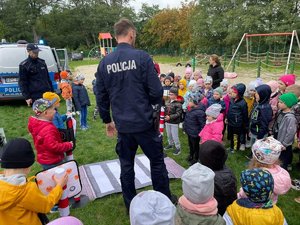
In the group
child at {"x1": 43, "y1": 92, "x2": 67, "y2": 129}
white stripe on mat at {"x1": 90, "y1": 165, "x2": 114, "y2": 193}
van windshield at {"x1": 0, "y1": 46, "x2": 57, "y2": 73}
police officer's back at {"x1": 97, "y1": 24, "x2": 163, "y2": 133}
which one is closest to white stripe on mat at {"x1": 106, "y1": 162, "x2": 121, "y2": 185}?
white stripe on mat at {"x1": 90, "y1": 165, "x2": 114, "y2": 193}

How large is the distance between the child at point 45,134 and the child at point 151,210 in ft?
6.04

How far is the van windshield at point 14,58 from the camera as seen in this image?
29.3ft

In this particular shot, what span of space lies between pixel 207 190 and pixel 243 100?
369 centimetres

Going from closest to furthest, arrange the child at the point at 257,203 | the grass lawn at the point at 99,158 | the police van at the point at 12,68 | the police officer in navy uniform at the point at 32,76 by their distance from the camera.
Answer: the child at the point at 257,203 < the grass lawn at the point at 99,158 < the police officer in navy uniform at the point at 32,76 < the police van at the point at 12,68

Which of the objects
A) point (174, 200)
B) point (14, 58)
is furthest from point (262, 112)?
point (14, 58)

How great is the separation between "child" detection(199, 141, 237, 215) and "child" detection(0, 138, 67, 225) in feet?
5.32

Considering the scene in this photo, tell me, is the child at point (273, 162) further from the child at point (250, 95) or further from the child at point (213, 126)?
the child at point (250, 95)

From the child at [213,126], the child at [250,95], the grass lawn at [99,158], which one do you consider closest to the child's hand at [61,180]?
the grass lawn at [99,158]

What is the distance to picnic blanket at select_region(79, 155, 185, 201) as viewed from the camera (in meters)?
4.15

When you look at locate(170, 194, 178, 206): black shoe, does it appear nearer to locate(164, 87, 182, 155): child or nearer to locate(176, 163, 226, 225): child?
locate(176, 163, 226, 225): child

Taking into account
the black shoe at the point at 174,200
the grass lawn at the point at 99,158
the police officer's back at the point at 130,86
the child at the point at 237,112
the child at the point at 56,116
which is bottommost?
the grass lawn at the point at 99,158

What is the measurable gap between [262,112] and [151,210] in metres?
3.59

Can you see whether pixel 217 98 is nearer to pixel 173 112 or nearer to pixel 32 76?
pixel 173 112

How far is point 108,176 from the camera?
180 inches
